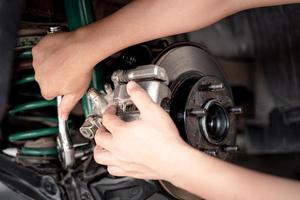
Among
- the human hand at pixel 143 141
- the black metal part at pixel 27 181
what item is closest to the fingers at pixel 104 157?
the human hand at pixel 143 141

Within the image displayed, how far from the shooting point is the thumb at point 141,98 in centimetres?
61

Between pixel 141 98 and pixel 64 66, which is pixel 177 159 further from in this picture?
pixel 64 66

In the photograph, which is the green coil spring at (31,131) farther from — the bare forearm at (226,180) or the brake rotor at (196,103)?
the bare forearm at (226,180)

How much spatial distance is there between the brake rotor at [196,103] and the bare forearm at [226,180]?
173 millimetres

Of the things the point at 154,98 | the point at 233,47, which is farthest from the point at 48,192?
the point at 233,47

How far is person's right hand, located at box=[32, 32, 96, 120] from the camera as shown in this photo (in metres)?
0.68

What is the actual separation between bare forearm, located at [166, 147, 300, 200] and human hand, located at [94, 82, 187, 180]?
0.02 metres

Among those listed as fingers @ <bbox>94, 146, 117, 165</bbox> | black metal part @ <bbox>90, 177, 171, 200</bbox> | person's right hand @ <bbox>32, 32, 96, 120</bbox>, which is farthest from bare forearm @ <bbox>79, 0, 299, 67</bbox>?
black metal part @ <bbox>90, 177, 171, 200</bbox>

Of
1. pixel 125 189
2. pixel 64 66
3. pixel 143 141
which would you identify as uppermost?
pixel 64 66

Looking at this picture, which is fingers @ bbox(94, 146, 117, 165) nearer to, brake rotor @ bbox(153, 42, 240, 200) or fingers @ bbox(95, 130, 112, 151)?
fingers @ bbox(95, 130, 112, 151)

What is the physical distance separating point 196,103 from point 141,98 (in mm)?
186

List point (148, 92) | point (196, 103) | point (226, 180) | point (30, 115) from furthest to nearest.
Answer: point (30, 115), point (196, 103), point (148, 92), point (226, 180)

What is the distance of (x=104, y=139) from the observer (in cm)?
65

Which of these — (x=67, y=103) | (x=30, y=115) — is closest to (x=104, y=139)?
(x=67, y=103)
